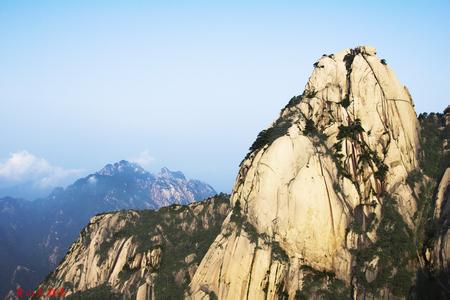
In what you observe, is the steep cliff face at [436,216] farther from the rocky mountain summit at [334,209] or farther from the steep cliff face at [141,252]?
the steep cliff face at [141,252]

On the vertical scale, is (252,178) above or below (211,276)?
above

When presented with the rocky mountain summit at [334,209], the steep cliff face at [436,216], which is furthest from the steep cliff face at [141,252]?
the steep cliff face at [436,216]

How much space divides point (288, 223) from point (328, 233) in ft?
22.8

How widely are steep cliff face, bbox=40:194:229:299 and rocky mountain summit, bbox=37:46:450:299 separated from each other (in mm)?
478

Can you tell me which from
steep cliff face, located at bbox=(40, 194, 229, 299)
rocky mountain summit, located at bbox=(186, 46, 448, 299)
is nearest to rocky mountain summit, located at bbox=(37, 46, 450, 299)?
rocky mountain summit, located at bbox=(186, 46, 448, 299)

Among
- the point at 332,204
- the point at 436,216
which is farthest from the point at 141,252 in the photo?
the point at 436,216

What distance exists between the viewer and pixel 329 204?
84125mm

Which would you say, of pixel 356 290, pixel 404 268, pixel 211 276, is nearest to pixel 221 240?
pixel 211 276

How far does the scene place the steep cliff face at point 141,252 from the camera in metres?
94.3

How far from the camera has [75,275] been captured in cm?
10981

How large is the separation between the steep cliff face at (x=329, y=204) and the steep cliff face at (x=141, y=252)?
356 inches

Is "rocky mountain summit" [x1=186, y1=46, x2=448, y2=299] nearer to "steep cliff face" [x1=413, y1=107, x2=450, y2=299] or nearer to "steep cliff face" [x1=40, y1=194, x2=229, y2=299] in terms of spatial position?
"steep cliff face" [x1=413, y1=107, x2=450, y2=299]

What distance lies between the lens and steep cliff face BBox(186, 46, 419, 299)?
8044 cm

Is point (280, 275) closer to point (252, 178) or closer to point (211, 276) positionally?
point (211, 276)
